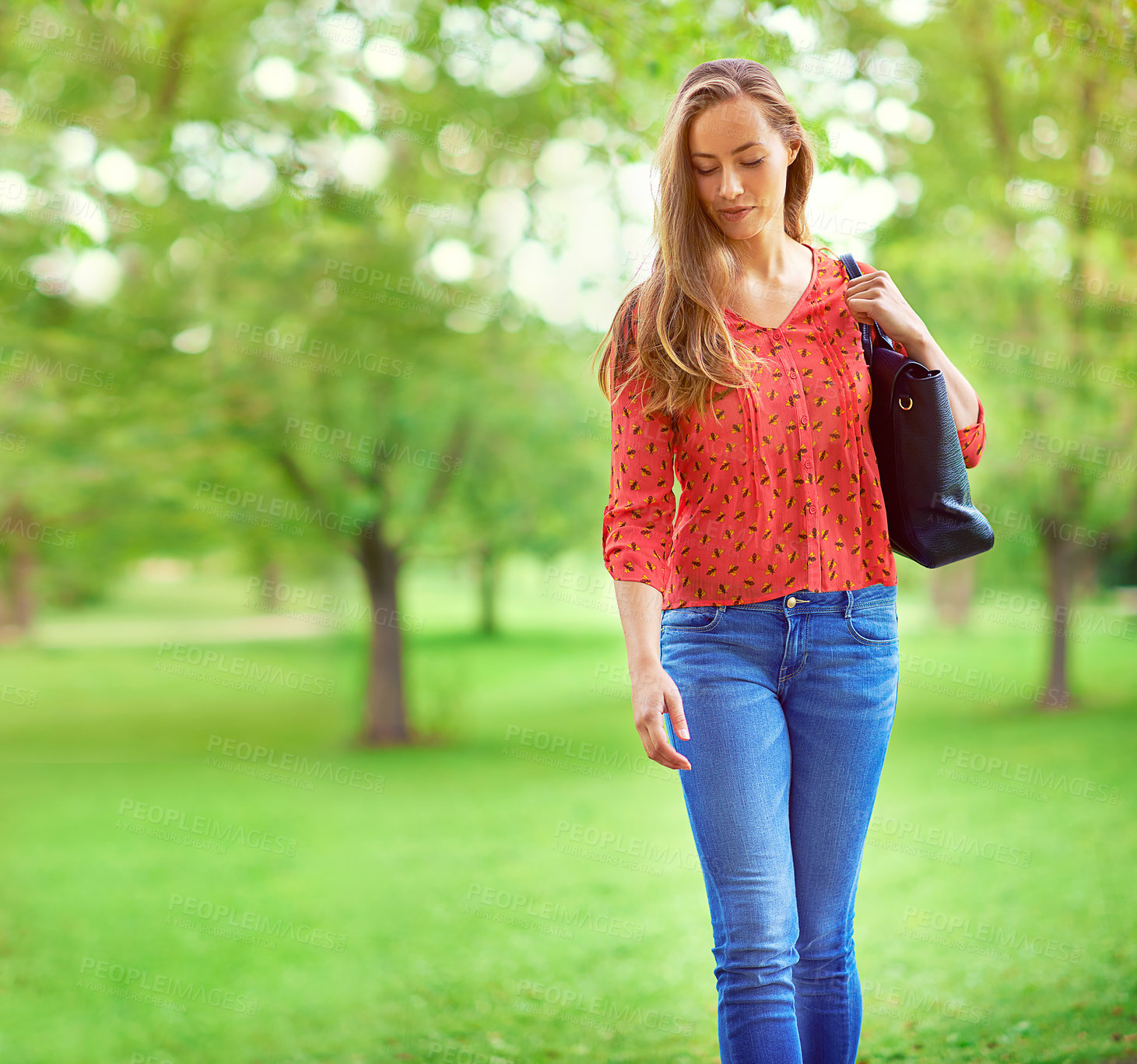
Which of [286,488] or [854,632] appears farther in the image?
[286,488]

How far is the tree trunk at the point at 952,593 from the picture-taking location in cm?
2269

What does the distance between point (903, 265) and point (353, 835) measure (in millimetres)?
7841

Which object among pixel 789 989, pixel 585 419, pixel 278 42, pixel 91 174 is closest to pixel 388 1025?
pixel 789 989

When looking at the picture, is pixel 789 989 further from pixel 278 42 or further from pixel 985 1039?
pixel 278 42

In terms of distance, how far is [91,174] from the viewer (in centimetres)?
686

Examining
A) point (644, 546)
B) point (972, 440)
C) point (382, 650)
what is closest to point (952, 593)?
point (382, 650)

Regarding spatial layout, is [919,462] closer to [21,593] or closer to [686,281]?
[686,281]

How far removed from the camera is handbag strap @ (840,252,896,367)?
1701 millimetres

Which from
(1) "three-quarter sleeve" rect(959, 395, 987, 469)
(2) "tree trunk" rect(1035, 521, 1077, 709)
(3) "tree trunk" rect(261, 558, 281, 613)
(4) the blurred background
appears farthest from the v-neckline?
(3) "tree trunk" rect(261, 558, 281, 613)

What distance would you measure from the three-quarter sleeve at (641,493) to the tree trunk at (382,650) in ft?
34.1

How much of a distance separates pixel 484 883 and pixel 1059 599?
6.63 meters

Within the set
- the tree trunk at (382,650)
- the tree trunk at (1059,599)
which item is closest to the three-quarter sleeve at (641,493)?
the tree trunk at (382,650)

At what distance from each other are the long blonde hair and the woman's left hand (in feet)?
0.63

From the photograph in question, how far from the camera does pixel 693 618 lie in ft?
5.24
